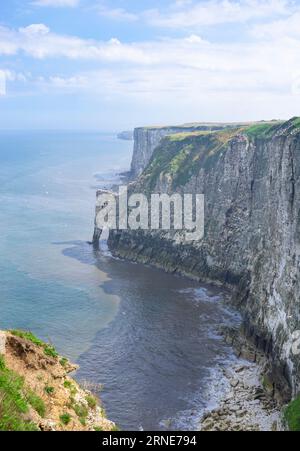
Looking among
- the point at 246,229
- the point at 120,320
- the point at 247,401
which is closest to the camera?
the point at 247,401

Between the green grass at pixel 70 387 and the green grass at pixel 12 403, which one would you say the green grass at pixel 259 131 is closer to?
the green grass at pixel 70 387

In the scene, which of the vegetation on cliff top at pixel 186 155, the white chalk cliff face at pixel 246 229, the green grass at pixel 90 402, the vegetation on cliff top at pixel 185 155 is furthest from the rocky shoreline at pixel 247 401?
the vegetation on cliff top at pixel 185 155

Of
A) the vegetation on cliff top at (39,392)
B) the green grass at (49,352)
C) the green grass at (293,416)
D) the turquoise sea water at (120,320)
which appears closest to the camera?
the vegetation on cliff top at (39,392)

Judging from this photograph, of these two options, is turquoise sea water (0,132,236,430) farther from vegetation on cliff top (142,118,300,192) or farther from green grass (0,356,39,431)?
green grass (0,356,39,431)

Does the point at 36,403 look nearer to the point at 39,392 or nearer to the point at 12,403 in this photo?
the point at 39,392

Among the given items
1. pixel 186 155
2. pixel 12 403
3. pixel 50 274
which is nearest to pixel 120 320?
pixel 50 274

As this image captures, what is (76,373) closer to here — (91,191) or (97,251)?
(97,251)
